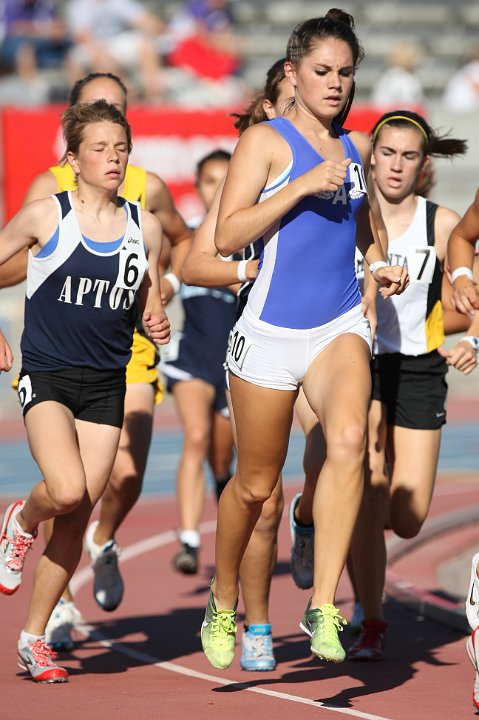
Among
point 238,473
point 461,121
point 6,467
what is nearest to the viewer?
point 238,473

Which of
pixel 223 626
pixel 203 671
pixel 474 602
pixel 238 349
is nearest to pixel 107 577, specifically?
pixel 203 671

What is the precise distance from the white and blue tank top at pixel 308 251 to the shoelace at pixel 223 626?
1.32 m

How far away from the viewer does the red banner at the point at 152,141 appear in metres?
18.5

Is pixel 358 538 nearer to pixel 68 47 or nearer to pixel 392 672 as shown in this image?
pixel 392 672

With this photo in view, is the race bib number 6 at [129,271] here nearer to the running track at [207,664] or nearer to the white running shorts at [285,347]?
the white running shorts at [285,347]

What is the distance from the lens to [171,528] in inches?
471

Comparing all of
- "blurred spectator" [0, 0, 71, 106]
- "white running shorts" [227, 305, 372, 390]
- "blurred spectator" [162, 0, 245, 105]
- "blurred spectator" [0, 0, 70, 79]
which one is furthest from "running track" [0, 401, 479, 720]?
"blurred spectator" [0, 0, 70, 79]

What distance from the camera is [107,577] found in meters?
7.87

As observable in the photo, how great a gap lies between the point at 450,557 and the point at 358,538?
130 inches

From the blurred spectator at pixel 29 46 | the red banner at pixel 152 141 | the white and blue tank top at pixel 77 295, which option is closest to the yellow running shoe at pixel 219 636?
the white and blue tank top at pixel 77 295

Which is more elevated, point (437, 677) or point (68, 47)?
point (68, 47)

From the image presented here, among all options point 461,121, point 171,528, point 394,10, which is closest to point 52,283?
point 171,528

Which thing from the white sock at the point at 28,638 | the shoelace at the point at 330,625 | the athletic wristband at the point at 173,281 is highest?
A: the athletic wristband at the point at 173,281

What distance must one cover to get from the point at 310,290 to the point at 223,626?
5.01 ft
